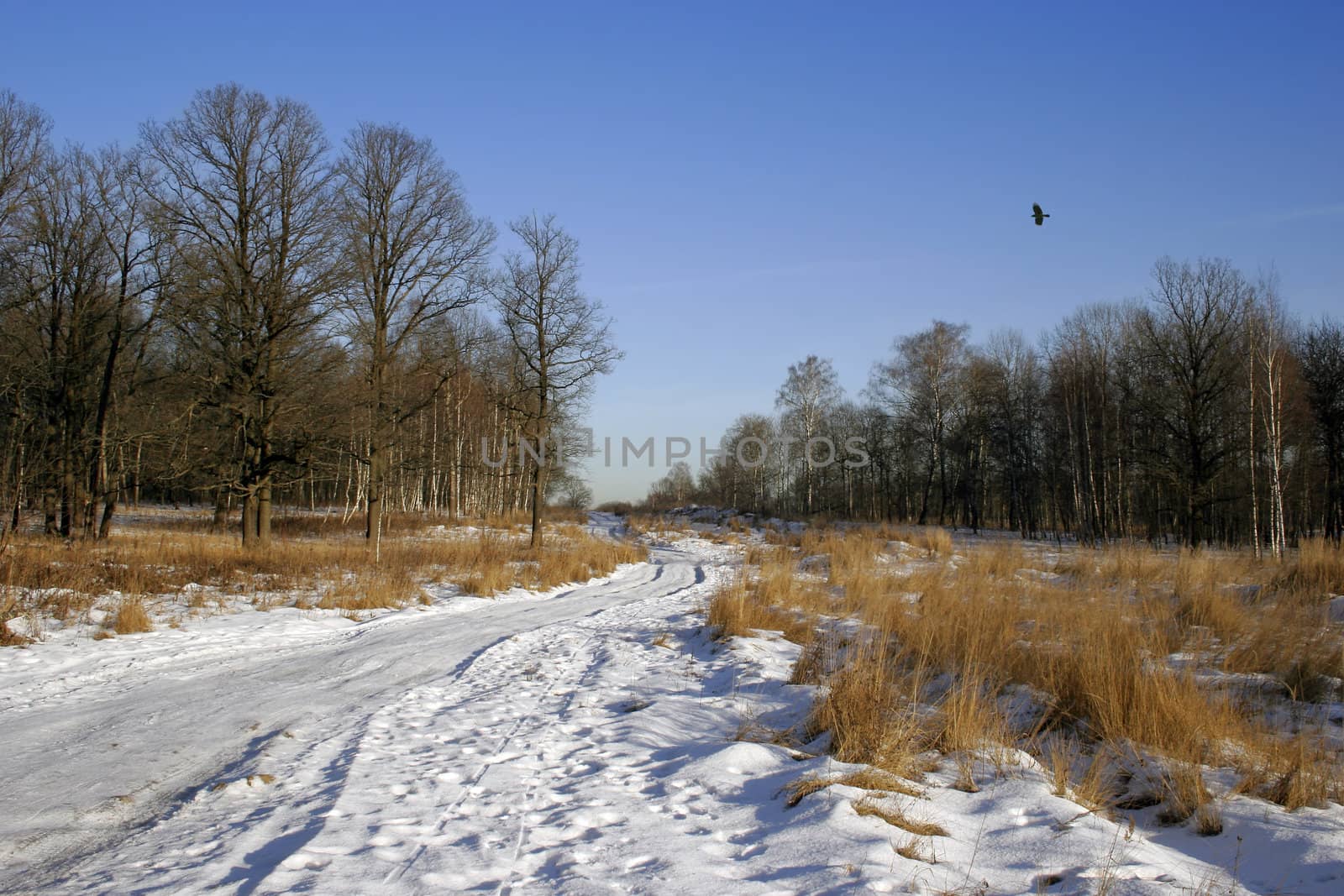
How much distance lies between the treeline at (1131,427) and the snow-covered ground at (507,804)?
16.2 m

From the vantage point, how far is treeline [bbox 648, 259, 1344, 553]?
26.3 metres

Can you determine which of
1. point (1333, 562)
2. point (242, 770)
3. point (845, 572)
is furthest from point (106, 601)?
point (1333, 562)

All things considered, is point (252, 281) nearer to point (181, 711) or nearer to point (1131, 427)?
point (181, 711)

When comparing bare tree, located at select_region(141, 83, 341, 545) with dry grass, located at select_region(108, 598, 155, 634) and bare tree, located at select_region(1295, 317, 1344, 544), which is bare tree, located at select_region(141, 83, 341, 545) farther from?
bare tree, located at select_region(1295, 317, 1344, 544)

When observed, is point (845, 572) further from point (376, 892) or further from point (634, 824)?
point (376, 892)

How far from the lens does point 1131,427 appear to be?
1339 inches

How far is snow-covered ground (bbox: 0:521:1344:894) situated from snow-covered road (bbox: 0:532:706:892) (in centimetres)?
3

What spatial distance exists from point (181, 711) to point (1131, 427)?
3855 centimetres

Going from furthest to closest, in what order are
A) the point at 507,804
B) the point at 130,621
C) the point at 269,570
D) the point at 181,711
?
the point at 269,570
the point at 130,621
the point at 181,711
the point at 507,804

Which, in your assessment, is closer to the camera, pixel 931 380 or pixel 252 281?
pixel 252 281

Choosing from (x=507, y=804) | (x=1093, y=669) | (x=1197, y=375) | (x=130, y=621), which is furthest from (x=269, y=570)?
(x=1197, y=375)

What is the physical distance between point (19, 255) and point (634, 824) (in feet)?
78.3

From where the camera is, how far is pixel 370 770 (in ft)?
13.9

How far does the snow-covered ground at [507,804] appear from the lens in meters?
2.92
